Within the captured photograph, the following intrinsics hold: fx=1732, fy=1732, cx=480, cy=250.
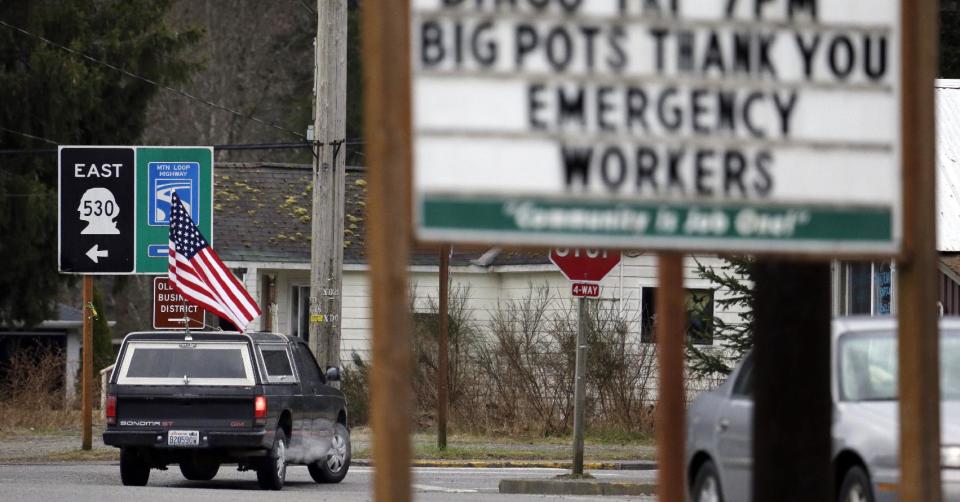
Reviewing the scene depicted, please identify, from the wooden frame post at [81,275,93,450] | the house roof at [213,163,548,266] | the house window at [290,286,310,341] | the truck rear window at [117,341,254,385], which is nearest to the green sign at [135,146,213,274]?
the wooden frame post at [81,275,93,450]

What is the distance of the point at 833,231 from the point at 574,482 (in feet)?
42.0

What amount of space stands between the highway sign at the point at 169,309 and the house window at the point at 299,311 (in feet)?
33.0

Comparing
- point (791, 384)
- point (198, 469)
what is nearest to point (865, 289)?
point (198, 469)

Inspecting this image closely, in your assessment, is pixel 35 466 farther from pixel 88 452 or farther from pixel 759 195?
pixel 759 195

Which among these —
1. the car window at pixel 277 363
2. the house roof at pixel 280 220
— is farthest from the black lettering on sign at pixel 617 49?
the house roof at pixel 280 220

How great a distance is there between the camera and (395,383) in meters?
Result: 4.72

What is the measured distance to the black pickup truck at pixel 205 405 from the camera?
17.7m

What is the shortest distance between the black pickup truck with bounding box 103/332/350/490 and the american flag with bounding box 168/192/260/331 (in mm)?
3839

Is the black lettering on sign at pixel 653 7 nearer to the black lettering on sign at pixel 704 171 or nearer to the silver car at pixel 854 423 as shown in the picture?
the black lettering on sign at pixel 704 171

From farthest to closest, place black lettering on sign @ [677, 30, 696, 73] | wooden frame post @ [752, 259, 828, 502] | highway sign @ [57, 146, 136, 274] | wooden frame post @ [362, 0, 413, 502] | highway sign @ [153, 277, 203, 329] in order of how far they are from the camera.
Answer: highway sign @ [153, 277, 203, 329] < highway sign @ [57, 146, 136, 274] < wooden frame post @ [752, 259, 828, 502] < black lettering on sign @ [677, 30, 696, 73] < wooden frame post @ [362, 0, 413, 502]

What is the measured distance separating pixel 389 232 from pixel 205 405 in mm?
13450

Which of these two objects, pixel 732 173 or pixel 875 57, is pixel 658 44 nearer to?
pixel 732 173

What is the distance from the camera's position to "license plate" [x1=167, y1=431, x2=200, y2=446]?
17688 mm

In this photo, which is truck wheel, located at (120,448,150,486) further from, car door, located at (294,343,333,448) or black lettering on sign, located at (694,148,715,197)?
black lettering on sign, located at (694,148,715,197)
